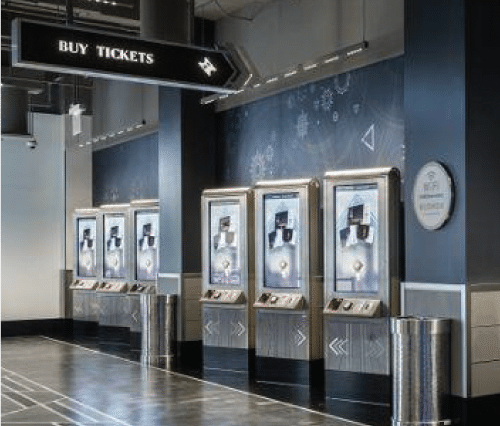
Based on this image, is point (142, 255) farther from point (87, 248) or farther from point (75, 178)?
point (75, 178)

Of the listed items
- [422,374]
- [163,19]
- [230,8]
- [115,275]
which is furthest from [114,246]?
[422,374]

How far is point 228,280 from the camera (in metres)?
9.59

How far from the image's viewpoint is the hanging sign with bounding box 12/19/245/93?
5488 mm

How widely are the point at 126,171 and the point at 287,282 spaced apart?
18.3 feet

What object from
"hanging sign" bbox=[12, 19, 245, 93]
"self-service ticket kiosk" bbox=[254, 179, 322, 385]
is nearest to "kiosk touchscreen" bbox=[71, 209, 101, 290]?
"self-service ticket kiosk" bbox=[254, 179, 322, 385]

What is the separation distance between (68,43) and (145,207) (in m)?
6.31

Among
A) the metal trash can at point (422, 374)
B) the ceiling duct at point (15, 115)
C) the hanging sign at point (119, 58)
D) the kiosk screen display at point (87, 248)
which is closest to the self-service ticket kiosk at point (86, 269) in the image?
the kiosk screen display at point (87, 248)

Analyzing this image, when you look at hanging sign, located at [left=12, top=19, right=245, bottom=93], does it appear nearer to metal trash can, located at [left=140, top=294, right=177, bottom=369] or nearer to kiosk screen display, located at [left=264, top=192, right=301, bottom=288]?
kiosk screen display, located at [left=264, top=192, right=301, bottom=288]

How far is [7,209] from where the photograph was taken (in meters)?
14.0

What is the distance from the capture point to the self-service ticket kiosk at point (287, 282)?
8.48m

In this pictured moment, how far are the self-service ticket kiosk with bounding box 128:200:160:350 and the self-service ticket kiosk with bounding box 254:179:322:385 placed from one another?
3025mm

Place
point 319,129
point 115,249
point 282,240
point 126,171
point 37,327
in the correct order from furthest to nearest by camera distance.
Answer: point 37,327, point 126,171, point 115,249, point 319,129, point 282,240

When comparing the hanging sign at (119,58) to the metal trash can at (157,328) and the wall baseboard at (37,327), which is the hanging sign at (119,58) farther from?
the wall baseboard at (37,327)

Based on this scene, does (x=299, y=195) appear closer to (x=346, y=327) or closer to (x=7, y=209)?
(x=346, y=327)
